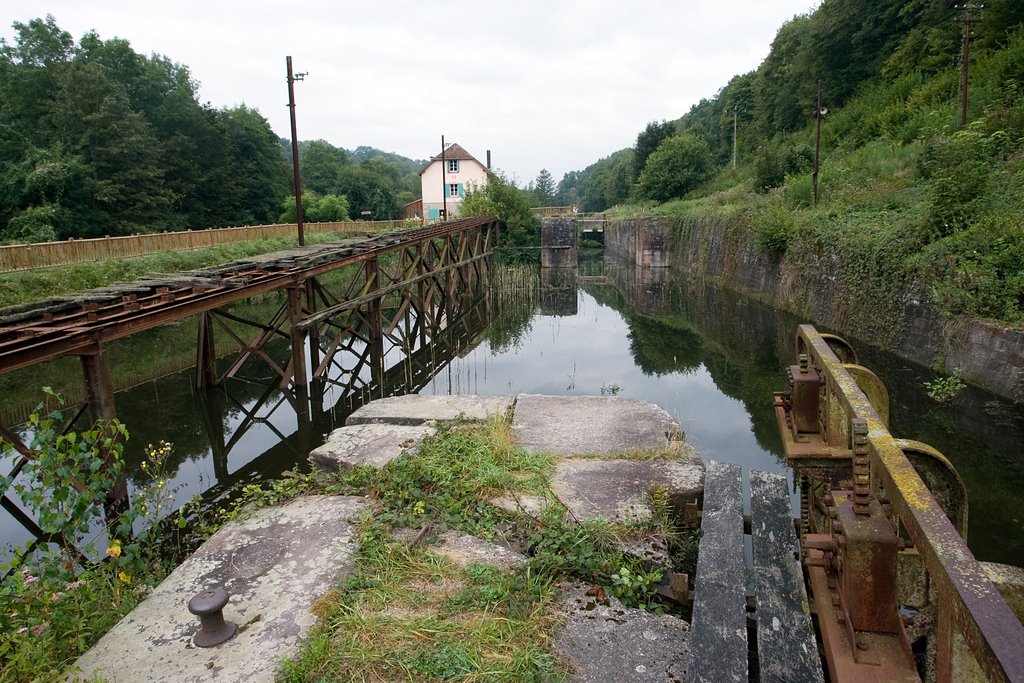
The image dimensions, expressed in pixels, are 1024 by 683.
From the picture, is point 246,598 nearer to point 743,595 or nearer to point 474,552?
point 474,552

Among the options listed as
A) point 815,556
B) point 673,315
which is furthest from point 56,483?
point 673,315

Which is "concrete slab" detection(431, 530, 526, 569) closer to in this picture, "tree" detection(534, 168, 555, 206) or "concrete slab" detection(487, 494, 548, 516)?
"concrete slab" detection(487, 494, 548, 516)

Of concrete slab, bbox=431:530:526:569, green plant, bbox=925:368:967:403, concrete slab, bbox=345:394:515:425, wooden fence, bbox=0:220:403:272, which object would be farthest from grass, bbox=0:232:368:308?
green plant, bbox=925:368:967:403

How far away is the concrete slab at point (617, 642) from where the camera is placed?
2.23m

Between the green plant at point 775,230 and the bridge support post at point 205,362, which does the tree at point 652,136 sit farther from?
the bridge support post at point 205,362

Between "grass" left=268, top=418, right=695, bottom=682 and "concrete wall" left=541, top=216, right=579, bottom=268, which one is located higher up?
"concrete wall" left=541, top=216, right=579, bottom=268

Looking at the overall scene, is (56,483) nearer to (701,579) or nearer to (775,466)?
(701,579)

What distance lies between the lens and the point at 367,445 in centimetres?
430

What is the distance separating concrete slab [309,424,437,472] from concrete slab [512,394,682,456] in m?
0.74

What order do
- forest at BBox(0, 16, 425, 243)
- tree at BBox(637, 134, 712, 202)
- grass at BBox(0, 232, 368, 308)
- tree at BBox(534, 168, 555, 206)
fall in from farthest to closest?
1. tree at BBox(534, 168, 555, 206)
2. tree at BBox(637, 134, 712, 202)
3. forest at BBox(0, 16, 425, 243)
4. grass at BBox(0, 232, 368, 308)

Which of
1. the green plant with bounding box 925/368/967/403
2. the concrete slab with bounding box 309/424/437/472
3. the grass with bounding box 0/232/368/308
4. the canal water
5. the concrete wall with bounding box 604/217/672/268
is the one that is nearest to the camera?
the concrete slab with bounding box 309/424/437/472

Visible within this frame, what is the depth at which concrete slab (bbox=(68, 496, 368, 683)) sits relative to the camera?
2.28m

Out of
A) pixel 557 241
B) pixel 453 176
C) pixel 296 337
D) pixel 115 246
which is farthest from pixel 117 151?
pixel 453 176

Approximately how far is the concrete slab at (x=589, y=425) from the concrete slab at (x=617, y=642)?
1.52 m
